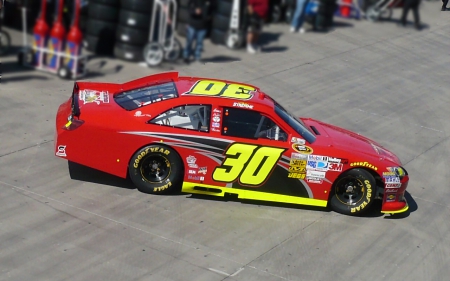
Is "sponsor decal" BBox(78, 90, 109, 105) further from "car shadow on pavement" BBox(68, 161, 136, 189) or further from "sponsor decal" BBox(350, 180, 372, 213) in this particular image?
"sponsor decal" BBox(350, 180, 372, 213)

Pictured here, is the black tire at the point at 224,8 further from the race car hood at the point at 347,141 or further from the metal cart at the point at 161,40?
the race car hood at the point at 347,141

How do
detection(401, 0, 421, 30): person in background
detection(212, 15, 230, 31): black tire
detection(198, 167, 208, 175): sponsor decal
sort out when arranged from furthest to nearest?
1. detection(401, 0, 421, 30): person in background
2. detection(212, 15, 230, 31): black tire
3. detection(198, 167, 208, 175): sponsor decal

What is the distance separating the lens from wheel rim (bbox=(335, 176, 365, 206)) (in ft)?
30.9

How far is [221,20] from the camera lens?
53.3ft

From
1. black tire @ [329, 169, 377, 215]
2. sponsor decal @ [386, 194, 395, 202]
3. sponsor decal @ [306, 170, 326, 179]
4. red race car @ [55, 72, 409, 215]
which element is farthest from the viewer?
sponsor decal @ [386, 194, 395, 202]

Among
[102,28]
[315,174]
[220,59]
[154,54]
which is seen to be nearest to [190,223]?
[315,174]

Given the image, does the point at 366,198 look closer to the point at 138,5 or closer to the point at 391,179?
the point at 391,179

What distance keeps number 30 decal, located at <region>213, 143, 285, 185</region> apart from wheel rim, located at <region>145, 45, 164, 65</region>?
5.69 m

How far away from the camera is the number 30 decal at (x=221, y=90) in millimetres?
9297

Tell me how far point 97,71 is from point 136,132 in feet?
17.0

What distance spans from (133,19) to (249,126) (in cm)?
587

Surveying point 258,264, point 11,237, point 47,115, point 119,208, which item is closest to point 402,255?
point 258,264

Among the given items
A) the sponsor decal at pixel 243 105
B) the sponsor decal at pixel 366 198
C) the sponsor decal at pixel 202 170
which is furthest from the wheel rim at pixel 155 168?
the sponsor decal at pixel 366 198

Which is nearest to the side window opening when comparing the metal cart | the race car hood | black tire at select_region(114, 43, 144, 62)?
the race car hood
